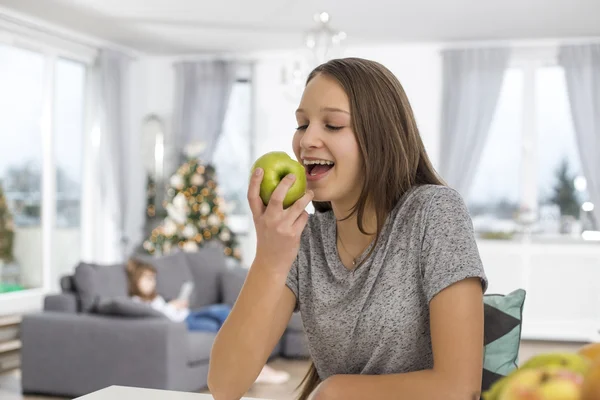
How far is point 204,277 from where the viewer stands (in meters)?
6.30

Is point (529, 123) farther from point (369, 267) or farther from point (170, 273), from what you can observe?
point (369, 267)

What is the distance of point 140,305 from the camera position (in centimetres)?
460

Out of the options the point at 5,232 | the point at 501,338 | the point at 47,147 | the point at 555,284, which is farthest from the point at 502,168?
the point at 501,338

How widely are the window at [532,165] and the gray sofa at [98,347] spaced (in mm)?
3776

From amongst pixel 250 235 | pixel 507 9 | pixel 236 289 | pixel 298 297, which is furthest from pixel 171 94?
pixel 298 297

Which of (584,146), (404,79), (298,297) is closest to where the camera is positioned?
(298,297)

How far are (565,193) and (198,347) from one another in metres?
4.43

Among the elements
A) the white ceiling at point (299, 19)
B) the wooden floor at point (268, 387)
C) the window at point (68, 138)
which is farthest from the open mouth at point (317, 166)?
the window at point (68, 138)

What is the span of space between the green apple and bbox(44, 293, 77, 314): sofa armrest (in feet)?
13.4

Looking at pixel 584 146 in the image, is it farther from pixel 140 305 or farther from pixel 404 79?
pixel 140 305

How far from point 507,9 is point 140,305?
3.95 meters

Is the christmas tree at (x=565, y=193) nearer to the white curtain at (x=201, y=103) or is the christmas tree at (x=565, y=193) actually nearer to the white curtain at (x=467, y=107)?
the white curtain at (x=467, y=107)

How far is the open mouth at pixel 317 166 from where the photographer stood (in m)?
1.24

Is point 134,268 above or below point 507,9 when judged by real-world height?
below
